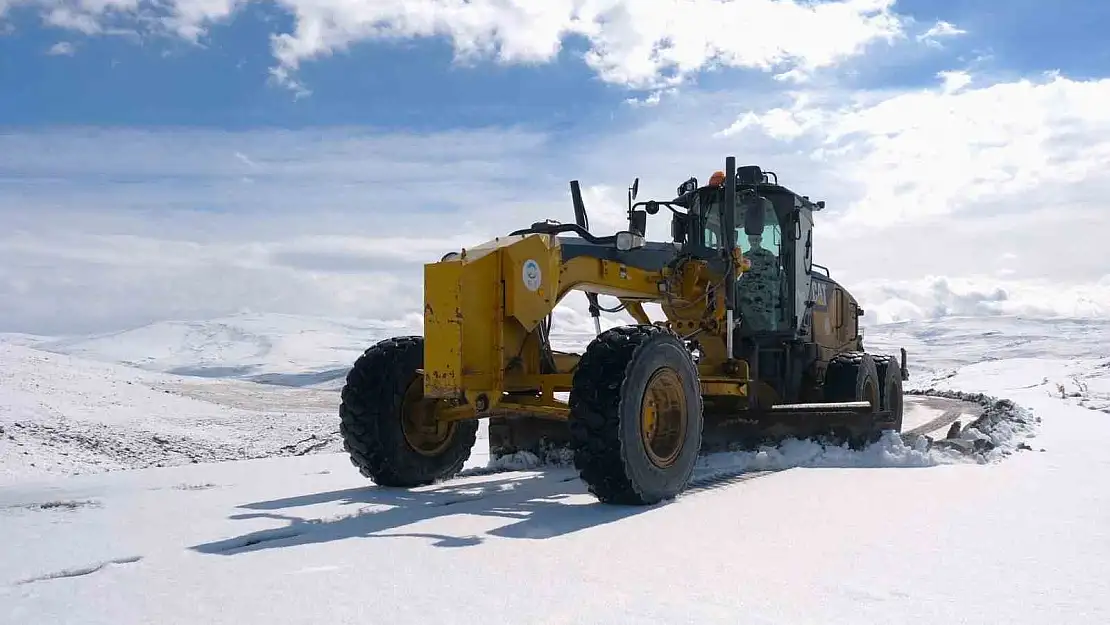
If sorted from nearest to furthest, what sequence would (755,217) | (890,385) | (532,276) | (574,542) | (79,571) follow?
(79,571) < (574,542) < (532,276) < (755,217) < (890,385)

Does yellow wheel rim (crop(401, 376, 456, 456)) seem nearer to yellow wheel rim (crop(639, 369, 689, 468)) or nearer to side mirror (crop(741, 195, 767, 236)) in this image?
yellow wheel rim (crop(639, 369, 689, 468))

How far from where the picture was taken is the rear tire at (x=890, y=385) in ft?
37.5

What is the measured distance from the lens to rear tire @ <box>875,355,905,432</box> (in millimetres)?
11433

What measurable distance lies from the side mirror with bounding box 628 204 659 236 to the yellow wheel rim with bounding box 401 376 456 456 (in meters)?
2.48

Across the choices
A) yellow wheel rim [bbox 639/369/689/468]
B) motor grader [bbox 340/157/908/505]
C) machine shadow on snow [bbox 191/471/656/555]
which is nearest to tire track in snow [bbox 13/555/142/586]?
machine shadow on snow [bbox 191/471/656/555]

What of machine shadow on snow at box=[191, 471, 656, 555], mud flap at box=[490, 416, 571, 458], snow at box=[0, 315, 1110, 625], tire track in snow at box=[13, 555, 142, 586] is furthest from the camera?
mud flap at box=[490, 416, 571, 458]

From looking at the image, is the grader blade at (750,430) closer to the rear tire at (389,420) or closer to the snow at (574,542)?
the snow at (574,542)

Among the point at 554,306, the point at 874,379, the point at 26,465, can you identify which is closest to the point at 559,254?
the point at 554,306

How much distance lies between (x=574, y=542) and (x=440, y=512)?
1.25 meters

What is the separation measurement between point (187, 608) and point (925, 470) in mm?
5978

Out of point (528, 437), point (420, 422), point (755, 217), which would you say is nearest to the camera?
point (420, 422)

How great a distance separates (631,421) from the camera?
6008 mm

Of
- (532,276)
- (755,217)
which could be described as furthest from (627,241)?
(755,217)

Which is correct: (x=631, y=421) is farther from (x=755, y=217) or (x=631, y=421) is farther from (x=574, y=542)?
(x=755, y=217)
